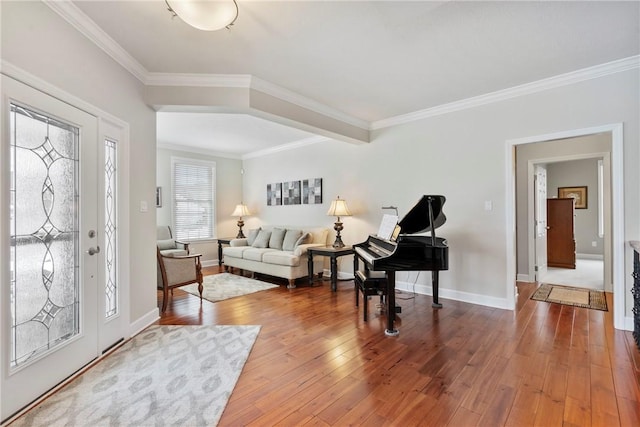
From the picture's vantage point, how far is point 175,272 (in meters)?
3.75

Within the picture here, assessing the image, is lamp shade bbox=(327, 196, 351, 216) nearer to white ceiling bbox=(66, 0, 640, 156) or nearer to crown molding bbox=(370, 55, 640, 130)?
crown molding bbox=(370, 55, 640, 130)

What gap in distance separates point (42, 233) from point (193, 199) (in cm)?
470

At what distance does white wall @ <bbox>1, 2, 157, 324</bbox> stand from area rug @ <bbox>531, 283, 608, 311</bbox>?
4807mm

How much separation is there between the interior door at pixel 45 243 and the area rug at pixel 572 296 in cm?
499

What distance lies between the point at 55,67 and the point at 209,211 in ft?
16.2

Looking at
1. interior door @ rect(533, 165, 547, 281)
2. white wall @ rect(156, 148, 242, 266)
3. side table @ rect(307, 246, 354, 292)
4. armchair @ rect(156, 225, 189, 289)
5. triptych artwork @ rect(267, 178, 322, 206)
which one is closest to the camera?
side table @ rect(307, 246, 354, 292)

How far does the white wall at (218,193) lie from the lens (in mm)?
6008

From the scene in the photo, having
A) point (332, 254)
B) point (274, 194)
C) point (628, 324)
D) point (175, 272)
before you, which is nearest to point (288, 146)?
point (274, 194)

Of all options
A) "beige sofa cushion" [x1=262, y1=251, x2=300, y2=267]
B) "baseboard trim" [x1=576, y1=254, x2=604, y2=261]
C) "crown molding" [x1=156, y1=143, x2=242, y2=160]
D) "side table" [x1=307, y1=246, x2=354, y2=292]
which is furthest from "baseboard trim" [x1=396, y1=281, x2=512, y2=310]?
"baseboard trim" [x1=576, y1=254, x2=604, y2=261]

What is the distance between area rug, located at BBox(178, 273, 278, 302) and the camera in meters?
4.19

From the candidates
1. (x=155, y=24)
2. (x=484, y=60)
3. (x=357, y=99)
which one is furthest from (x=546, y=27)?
(x=155, y=24)

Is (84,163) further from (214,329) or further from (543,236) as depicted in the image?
(543,236)

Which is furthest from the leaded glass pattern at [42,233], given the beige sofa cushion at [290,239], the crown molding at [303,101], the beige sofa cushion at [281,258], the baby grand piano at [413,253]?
the beige sofa cushion at [290,239]

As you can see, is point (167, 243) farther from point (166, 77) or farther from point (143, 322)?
point (166, 77)
